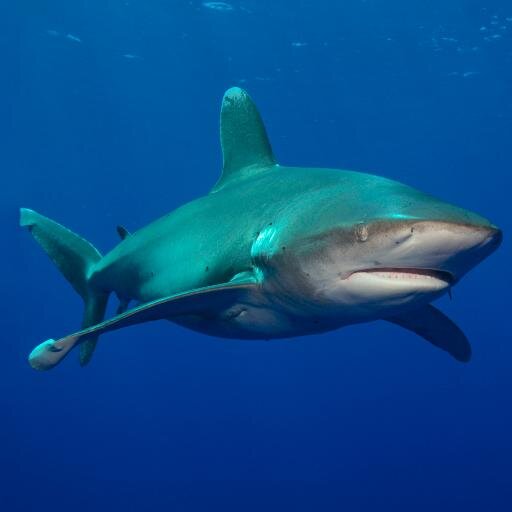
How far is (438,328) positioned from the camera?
18.5 ft

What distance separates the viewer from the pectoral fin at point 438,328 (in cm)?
541

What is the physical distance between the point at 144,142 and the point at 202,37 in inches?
615

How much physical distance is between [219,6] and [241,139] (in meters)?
20.8

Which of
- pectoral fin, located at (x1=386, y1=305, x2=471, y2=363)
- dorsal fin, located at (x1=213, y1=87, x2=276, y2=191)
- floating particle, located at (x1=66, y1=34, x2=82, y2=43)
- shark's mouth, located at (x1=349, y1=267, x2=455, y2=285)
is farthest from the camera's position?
floating particle, located at (x1=66, y1=34, x2=82, y2=43)

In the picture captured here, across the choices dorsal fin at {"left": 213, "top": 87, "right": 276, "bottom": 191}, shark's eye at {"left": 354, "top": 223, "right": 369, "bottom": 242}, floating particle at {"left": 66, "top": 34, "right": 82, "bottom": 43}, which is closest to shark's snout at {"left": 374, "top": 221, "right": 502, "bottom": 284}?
shark's eye at {"left": 354, "top": 223, "right": 369, "bottom": 242}

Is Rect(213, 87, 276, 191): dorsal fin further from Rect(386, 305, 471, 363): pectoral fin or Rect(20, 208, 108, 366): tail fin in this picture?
Rect(386, 305, 471, 363): pectoral fin

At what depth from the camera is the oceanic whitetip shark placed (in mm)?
2883

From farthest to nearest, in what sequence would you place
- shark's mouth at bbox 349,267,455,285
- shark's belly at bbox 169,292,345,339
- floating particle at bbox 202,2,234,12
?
floating particle at bbox 202,2,234,12 < shark's belly at bbox 169,292,345,339 < shark's mouth at bbox 349,267,455,285

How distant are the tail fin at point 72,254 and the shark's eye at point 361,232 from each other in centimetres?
434

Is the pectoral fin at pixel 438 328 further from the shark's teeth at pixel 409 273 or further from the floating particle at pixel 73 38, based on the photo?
the floating particle at pixel 73 38

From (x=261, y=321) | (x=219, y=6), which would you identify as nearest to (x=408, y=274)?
(x=261, y=321)

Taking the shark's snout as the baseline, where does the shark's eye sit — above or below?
above

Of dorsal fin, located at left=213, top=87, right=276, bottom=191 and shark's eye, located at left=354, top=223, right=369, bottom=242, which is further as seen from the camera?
dorsal fin, located at left=213, top=87, right=276, bottom=191

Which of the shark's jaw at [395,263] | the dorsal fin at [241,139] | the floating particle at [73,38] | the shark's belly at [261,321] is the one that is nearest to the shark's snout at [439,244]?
the shark's jaw at [395,263]
